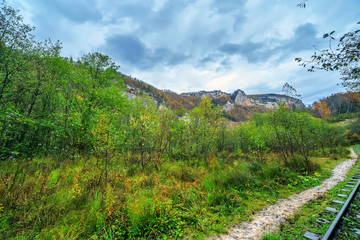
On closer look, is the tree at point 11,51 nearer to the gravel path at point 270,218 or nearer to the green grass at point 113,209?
the green grass at point 113,209

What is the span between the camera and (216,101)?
13800 cm

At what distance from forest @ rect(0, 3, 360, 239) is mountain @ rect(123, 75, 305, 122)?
1.20 meters

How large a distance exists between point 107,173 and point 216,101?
141m

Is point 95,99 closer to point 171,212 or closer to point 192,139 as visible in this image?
point 192,139

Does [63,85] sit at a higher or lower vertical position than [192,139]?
higher

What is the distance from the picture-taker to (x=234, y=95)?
559 feet

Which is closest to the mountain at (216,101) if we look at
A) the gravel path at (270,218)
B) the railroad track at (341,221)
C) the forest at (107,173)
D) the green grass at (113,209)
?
the forest at (107,173)

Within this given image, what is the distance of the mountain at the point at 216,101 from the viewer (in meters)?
9.63

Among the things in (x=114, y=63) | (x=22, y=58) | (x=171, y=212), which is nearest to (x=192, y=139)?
(x=171, y=212)

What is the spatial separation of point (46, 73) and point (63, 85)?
1018 mm

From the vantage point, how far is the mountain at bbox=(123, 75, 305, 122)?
31.6 ft

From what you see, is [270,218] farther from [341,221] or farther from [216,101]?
[216,101]

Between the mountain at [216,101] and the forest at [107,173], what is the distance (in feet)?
3.93

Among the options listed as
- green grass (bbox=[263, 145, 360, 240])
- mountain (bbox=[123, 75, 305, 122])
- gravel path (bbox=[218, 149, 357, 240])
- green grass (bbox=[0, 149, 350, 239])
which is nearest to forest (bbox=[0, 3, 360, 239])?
green grass (bbox=[0, 149, 350, 239])
